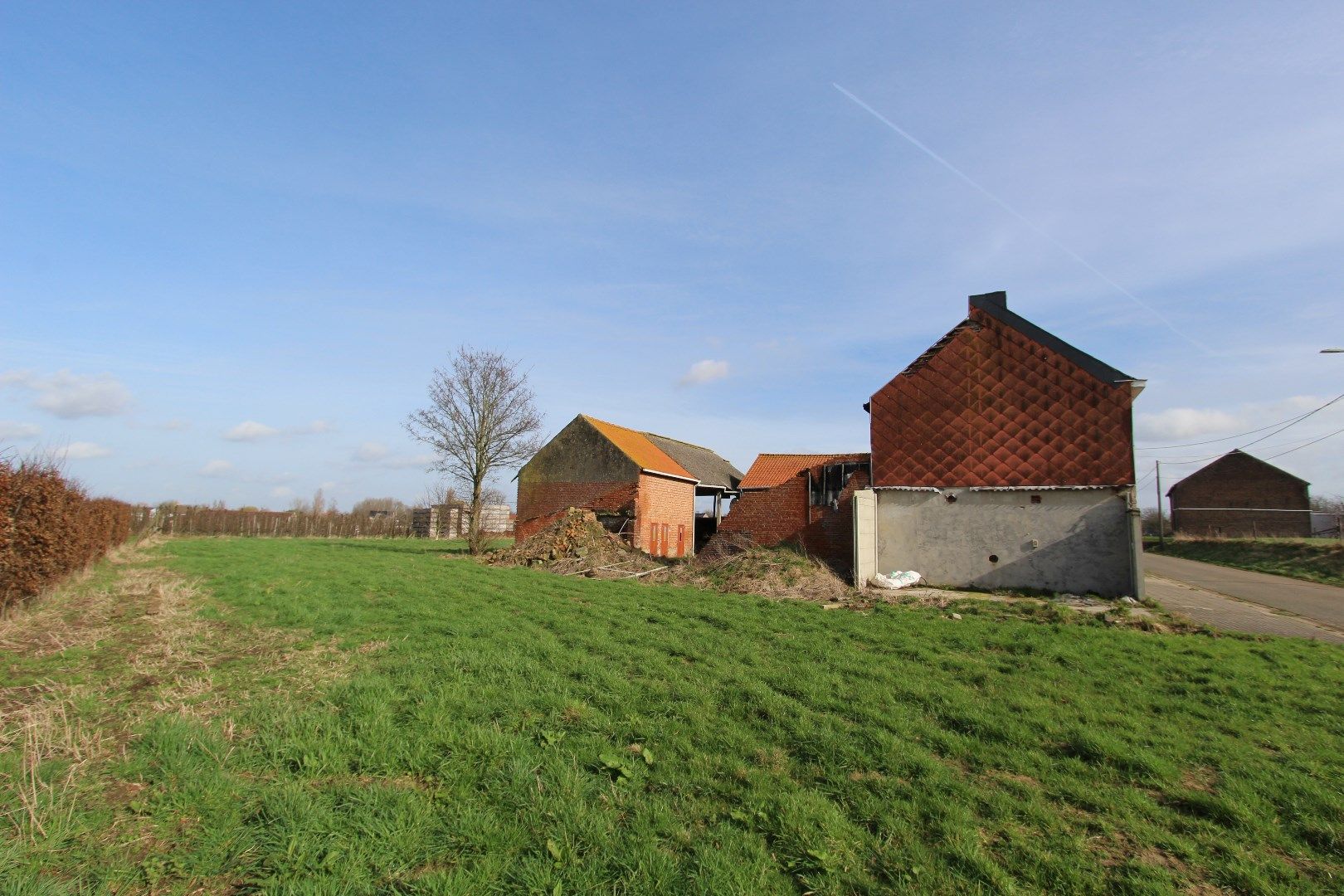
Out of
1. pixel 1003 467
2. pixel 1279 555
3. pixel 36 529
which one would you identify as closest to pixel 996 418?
pixel 1003 467

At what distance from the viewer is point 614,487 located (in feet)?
90.4

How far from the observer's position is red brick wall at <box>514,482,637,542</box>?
27.2 m

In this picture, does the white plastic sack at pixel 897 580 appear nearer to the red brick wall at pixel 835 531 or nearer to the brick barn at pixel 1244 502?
the red brick wall at pixel 835 531

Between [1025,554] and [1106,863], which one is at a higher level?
[1025,554]

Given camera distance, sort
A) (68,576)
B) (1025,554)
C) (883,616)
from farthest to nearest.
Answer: (1025,554)
(68,576)
(883,616)

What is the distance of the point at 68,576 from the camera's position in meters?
13.7

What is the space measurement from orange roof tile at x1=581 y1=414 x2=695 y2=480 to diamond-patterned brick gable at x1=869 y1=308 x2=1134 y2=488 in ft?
38.7

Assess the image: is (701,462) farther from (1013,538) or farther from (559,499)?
(1013,538)

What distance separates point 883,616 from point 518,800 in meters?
8.65

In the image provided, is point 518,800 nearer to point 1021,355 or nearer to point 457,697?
point 457,697

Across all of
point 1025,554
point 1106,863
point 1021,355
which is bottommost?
point 1106,863

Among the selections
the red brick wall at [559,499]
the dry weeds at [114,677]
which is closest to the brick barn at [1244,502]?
the red brick wall at [559,499]

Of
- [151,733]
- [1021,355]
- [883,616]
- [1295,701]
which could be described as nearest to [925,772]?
[1295,701]

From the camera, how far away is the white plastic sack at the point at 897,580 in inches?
653
